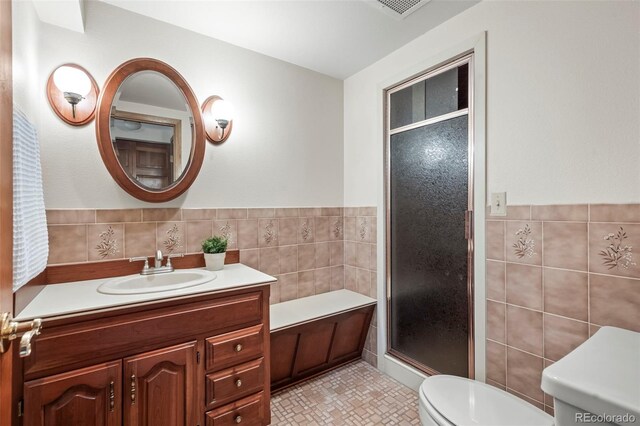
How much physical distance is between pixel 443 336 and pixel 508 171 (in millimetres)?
1107

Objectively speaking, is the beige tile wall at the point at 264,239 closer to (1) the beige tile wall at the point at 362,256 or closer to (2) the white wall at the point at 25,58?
(1) the beige tile wall at the point at 362,256

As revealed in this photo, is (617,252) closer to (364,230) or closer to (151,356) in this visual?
(364,230)

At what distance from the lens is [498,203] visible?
1.66m

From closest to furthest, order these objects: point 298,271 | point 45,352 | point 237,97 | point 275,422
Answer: point 45,352 → point 275,422 → point 237,97 → point 298,271

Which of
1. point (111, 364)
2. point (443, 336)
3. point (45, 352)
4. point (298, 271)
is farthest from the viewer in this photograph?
point (298, 271)

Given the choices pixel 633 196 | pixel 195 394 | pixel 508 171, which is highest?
pixel 508 171

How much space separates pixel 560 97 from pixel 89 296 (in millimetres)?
2365

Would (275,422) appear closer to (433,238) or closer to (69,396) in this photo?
(69,396)

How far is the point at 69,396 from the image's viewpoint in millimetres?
1203

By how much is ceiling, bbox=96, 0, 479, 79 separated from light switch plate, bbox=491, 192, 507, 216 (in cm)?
111

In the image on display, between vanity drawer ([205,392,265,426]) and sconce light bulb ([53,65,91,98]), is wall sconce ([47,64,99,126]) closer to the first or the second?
sconce light bulb ([53,65,91,98])

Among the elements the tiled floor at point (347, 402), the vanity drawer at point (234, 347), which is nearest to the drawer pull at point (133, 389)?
the vanity drawer at point (234, 347)

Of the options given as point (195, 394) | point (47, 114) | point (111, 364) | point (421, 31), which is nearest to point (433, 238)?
point (421, 31)

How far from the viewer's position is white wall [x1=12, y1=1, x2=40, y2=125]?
1.14m
